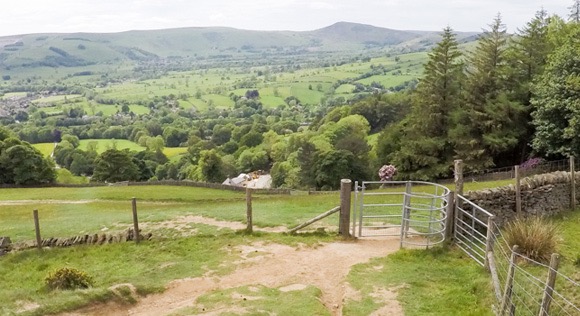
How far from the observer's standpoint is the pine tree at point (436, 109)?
41906mm

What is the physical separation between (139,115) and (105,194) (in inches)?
6707

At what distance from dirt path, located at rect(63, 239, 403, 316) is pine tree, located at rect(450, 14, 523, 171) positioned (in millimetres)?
24859

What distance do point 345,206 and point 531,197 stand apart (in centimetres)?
801

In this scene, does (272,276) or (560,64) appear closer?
(272,276)

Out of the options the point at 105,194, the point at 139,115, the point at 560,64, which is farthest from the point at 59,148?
the point at 560,64

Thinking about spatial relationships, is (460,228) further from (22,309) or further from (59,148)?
(59,148)

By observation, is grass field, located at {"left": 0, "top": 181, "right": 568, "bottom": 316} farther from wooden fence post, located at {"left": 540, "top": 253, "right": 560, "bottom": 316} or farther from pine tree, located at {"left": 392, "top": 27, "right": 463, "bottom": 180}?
pine tree, located at {"left": 392, "top": 27, "right": 463, "bottom": 180}

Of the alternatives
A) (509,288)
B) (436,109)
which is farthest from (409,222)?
(436,109)

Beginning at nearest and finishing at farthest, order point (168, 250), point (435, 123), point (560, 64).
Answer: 1. point (168, 250)
2. point (560, 64)
3. point (435, 123)

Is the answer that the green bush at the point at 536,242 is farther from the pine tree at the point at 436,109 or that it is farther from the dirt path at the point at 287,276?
the pine tree at the point at 436,109

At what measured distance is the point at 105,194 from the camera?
123 ft

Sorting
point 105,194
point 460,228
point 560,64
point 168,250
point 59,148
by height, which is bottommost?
point 59,148

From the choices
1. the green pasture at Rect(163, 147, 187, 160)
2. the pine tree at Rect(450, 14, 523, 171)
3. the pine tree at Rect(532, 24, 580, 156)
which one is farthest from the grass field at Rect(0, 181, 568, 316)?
the green pasture at Rect(163, 147, 187, 160)

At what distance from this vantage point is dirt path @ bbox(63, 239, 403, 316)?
41.2ft
